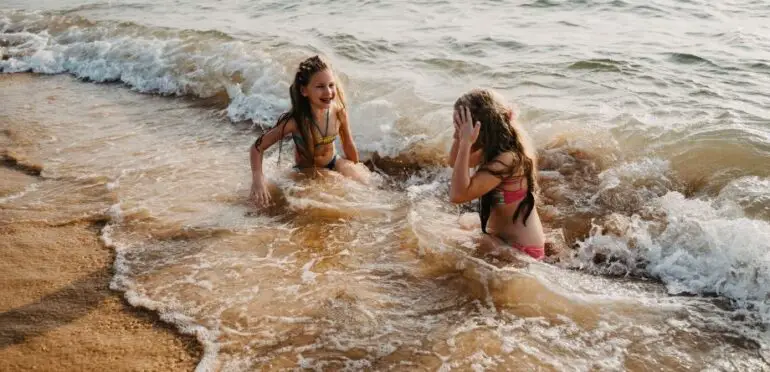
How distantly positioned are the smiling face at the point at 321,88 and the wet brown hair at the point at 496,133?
1.55 meters

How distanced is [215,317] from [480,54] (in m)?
6.62

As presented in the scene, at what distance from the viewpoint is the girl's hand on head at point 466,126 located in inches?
145

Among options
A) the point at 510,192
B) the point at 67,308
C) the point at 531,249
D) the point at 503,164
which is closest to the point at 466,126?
the point at 503,164

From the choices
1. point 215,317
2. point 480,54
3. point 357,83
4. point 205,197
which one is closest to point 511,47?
point 480,54

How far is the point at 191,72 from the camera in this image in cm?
913

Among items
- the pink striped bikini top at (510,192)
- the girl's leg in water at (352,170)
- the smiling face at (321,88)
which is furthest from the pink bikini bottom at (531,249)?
the smiling face at (321,88)

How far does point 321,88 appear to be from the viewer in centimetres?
506

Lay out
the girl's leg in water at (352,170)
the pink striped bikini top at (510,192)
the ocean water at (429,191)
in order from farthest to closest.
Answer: the girl's leg in water at (352,170) < the pink striped bikini top at (510,192) < the ocean water at (429,191)

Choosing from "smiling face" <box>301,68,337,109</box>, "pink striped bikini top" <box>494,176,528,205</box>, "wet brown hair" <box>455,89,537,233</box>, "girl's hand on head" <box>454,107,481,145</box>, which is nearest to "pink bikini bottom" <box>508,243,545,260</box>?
"pink striped bikini top" <box>494,176,528,205</box>

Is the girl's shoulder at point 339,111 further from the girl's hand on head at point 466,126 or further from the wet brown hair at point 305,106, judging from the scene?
the girl's hand on head at point 466,126

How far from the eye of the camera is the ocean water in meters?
3.17

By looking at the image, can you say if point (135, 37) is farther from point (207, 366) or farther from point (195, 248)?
point (207, 366)

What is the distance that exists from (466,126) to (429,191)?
1.72 metres

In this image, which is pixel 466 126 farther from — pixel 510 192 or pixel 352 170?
pixel 352 170
